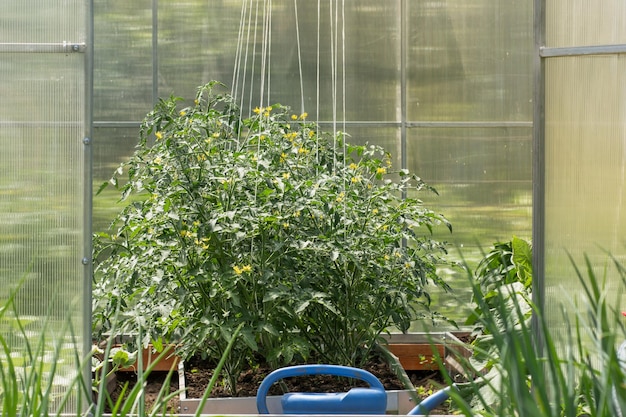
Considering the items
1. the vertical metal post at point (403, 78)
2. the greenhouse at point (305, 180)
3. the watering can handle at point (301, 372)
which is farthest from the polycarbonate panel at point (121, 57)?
the watering can handle at point (301, 372)

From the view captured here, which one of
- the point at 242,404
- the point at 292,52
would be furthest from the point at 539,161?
the point at 292,52

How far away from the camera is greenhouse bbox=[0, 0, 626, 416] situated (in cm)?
244

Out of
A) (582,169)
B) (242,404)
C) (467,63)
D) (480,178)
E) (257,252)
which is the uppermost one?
(467,63)

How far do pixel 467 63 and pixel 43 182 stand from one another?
9.49 feet

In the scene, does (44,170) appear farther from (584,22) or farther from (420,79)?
(420,79)

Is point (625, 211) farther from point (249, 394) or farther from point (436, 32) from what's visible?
point (436, 32)

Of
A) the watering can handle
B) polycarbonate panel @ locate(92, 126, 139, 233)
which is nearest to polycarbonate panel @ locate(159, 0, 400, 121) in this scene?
polycarbonate panel @ locate(92, 126, 139, 233)

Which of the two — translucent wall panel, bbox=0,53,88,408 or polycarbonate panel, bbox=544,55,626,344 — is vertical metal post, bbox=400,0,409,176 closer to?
polycarbonate panel, bbox=544,55,626,344

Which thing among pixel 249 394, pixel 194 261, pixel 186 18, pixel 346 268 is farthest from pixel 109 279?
pixel 186 18

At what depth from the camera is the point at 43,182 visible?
2.73 metres

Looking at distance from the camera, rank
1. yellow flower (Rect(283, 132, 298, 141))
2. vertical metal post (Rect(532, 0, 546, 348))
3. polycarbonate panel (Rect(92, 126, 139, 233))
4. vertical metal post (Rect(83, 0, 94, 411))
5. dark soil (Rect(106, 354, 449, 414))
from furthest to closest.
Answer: polycarbonate panel (Rect(92, 126, 139, 233))
yellow flower (Rect(283, 132, 298, 141))
dark soil (Rect(106, 354, 449, 414))
vertical metal post (Rect(83, 0, 94, 411))
vertical metal post (Rect(532, 0, 546, 348))

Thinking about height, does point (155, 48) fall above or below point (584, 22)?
above

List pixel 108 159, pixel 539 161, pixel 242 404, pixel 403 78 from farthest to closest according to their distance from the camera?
1. pixel 403 78
2. pixel 108 159
3. pixel 242 404
4. pixel 539 161

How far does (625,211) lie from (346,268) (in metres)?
1.13
